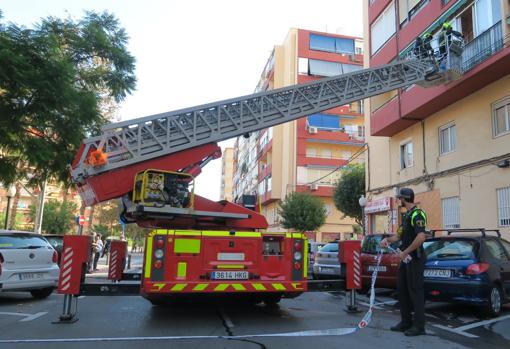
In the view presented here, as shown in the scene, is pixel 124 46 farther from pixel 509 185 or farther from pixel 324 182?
pixel 324 182

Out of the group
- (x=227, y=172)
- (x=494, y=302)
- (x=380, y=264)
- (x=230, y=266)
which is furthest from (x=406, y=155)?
(x=227, y=172)

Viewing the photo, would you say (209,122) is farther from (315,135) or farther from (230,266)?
(315,135)

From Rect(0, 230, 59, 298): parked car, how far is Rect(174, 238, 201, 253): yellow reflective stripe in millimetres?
4148

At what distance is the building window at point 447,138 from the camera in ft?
55.8

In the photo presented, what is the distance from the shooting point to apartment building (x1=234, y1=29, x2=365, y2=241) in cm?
4444

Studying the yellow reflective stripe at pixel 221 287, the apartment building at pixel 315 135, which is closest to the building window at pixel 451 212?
the yellow reflective stripe at pixel 221 287

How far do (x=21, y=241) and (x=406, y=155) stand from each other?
15973mm

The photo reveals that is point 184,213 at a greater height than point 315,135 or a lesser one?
lesser

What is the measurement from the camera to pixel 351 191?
30.0m

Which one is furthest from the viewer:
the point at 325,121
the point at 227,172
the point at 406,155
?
the point at 227,172

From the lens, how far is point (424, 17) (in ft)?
58.1

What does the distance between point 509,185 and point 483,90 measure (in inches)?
133

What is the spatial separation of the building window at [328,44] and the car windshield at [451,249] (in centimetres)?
4032

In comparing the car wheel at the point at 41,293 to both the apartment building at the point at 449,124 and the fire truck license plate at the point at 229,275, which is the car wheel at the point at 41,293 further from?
the apartment building at the point at 449,124
